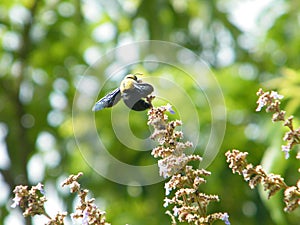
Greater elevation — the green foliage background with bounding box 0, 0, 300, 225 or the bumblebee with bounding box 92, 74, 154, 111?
the green foliage background with bounding box 0, 0, 300, 225

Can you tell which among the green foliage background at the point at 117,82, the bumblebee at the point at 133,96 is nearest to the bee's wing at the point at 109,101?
the bumblebee at the point at 133,96

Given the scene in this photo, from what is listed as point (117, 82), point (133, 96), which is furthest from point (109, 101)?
point (117, 82)

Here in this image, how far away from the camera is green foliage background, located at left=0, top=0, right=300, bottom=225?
4664 millimetres

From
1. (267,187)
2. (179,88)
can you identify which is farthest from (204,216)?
(179,88)

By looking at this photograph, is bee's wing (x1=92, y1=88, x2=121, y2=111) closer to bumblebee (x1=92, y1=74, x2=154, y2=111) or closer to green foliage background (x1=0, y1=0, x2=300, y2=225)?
bumblebee (x1=92, y1=74, x2=154, y2=111)

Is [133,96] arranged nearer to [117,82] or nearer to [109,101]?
[109,101]

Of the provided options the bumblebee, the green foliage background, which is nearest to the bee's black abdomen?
the bumblebee

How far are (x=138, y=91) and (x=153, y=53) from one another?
4061mm

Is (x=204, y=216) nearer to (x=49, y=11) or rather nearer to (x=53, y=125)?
(x=53, y=125)

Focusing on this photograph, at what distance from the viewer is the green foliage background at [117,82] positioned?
4.66 m

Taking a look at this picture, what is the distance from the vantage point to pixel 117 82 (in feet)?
A: 15.7

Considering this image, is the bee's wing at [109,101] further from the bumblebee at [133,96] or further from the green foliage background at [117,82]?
the green foliage background at [117,82]

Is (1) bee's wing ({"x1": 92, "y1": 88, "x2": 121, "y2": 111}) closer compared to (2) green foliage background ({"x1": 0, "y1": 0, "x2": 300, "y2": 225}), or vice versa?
(1) bee's wing ({"x1": 92, "y1": 88, "x2": 121, "y2": 111})

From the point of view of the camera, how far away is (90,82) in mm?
5402
